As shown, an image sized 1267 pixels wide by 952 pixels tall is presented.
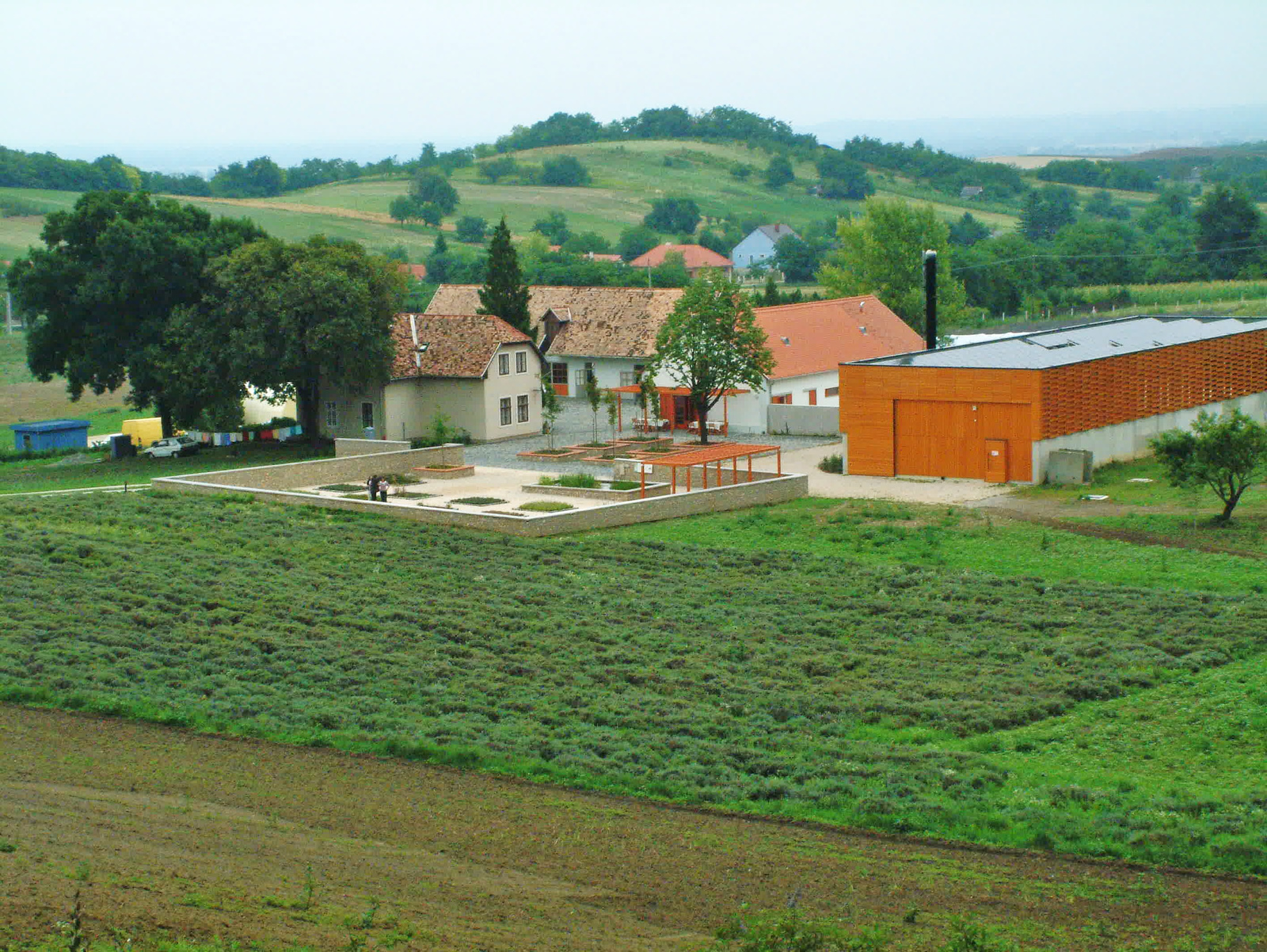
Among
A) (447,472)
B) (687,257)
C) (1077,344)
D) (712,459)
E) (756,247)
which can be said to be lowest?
(447,472)

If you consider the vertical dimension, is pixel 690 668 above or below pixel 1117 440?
below

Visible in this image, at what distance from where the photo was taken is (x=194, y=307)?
49406 mm

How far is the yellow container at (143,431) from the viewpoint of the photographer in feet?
183

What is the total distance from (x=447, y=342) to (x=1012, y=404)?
21701 mm

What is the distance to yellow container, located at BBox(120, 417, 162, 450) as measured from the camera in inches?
2194

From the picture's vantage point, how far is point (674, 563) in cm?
2986

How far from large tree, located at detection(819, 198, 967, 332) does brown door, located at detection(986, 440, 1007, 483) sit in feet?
126

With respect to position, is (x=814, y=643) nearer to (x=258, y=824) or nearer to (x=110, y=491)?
(x=258, y=824)

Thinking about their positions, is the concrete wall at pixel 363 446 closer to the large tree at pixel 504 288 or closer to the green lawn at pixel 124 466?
the green lawn at pixel 124 466

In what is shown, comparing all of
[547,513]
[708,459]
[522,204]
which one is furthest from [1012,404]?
[522,204]

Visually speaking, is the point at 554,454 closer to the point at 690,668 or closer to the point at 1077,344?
the point at 1077,344

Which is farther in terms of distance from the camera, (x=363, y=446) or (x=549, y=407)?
(x=549, y=407)

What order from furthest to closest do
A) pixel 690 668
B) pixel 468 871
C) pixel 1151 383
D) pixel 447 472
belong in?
pixel 1151 383 → pixel 447 472 → pixel 690 668 → pixel 468 871

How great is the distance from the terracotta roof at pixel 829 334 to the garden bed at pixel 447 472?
42.2 ft
